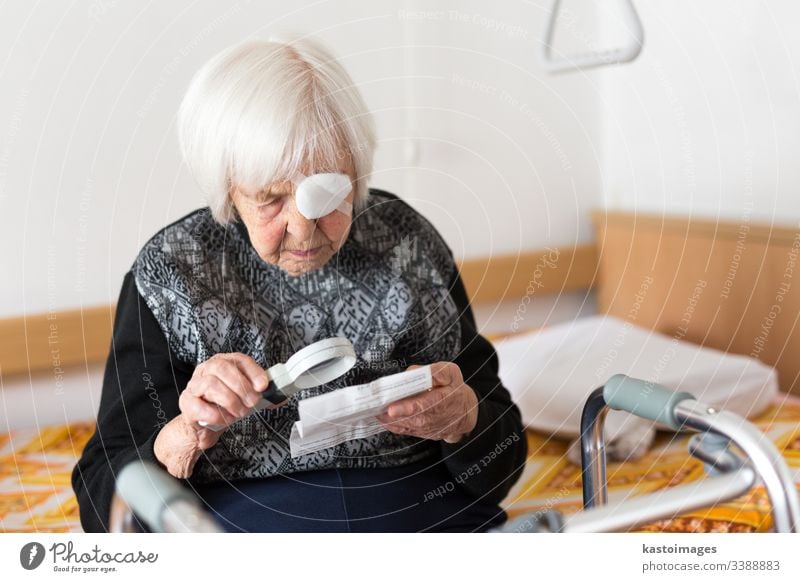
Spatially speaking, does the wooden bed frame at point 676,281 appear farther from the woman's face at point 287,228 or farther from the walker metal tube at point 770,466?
the walker metal tube at point 770,466

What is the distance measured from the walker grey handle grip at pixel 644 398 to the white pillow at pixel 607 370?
41 cm

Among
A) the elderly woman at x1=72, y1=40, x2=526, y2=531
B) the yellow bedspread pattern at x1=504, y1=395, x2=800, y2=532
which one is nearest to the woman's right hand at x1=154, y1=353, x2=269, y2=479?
the elderly woman at x1=72, y1=40, x2=526, y2=531

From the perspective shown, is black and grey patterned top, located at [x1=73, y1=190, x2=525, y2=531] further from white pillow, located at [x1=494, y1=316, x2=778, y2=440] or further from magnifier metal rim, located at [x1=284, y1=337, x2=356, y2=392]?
white pillow, located at [x1=494, y1=316, x2=778, y2=440]

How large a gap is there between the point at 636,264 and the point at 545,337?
9.6 inches

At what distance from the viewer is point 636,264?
57.0 inches

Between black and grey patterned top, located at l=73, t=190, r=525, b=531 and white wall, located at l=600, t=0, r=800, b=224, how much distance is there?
0.63m

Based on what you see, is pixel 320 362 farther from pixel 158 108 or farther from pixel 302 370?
pixel 158 108

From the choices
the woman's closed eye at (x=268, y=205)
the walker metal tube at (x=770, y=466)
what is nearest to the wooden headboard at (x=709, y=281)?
the walker metal tube at (x=770, y=466)

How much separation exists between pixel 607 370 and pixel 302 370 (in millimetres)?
722

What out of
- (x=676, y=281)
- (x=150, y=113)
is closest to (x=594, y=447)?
(x=150, y=113)

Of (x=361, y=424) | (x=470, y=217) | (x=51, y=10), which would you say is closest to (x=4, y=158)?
(x=51, y=10)

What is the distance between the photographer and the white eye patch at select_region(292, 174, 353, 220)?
700 millimetres

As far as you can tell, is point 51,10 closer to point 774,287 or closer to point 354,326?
point 354,326
